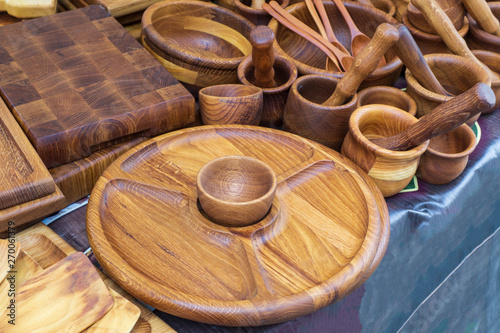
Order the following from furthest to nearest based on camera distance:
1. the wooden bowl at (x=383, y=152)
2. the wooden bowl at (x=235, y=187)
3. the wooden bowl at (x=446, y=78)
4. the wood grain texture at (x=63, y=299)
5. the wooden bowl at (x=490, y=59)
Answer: the wooden bowl at (x=490, y=59) < the wooden bowl at (x=446, y=78) < the wooden bowl at (x=383, y=152) < the wooden bowl at (x=235, y=187) < the wood grain texture at (x=63, y=299)

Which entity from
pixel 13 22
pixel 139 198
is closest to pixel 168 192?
pixel 139 198

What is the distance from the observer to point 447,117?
73cm

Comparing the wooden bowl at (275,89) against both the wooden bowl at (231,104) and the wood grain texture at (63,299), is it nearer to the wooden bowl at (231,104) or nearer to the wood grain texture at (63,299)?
the wooden bowl at (231,104)

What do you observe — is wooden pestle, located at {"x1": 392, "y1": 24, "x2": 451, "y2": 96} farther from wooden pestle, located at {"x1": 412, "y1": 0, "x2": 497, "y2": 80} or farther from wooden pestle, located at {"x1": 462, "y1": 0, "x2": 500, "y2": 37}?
wooden pestle, located at {"x1": 462, "y1": 0, "x2": 500, "y2": 37}

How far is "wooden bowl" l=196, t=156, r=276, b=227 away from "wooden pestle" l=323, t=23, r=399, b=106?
23 cm

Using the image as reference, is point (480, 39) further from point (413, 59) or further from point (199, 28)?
point (199, 28)

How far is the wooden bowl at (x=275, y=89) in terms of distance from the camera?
0.91 m

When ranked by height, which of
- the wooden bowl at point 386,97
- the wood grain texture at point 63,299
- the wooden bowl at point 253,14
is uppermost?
the wooden bowl at point 253,14

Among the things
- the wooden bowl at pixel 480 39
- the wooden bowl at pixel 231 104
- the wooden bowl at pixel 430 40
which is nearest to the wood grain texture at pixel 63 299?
the wooden bowl at pixel 231 104

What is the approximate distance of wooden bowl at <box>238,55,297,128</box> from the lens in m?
0.91

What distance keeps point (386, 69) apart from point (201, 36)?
45cm

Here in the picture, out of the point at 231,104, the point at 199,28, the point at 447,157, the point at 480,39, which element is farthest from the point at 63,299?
the point at 480,39

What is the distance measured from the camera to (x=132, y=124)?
2.72 feet

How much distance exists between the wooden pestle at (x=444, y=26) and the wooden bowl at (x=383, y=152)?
241mm
